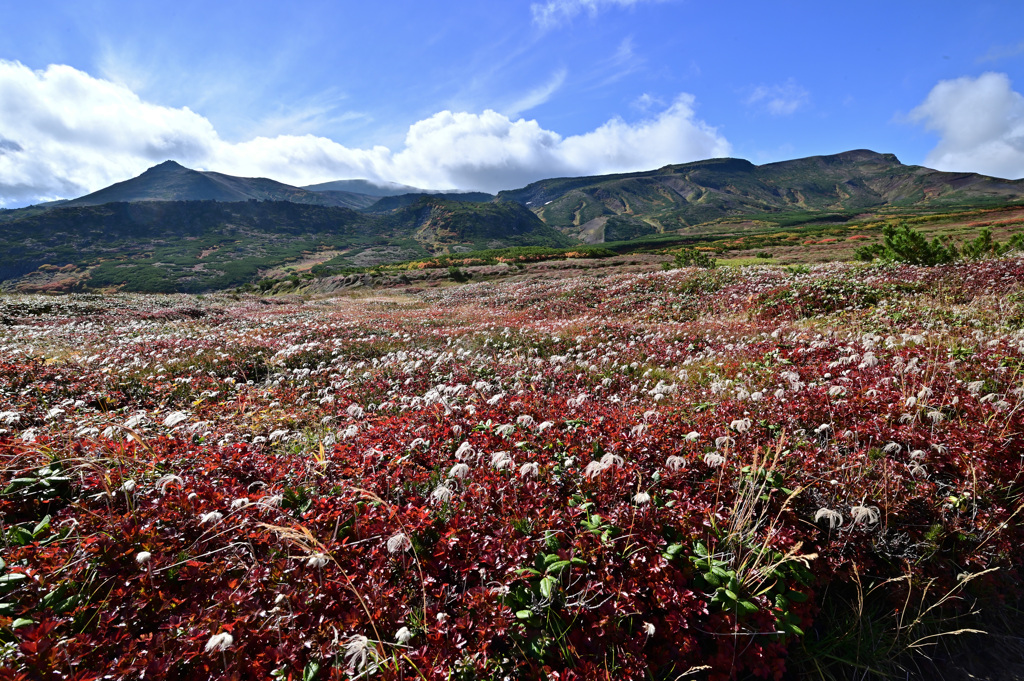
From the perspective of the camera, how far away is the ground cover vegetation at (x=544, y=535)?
2420mm

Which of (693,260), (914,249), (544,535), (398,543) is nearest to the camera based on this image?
(398,543)

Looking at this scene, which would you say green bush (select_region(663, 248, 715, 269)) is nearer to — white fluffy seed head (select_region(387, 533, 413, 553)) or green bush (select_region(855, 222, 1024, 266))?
green bush (select_region(855, 222, 1024, 266))

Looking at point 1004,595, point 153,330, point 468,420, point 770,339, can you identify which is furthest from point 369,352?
point 153,330

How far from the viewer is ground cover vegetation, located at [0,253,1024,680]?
2420 millimetres

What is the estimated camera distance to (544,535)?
10.3 ft

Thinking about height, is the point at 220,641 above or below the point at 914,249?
below

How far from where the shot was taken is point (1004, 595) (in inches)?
127

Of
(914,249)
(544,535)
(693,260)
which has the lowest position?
(544,535)

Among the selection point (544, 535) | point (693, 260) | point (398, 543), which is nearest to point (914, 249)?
point (693, 260)

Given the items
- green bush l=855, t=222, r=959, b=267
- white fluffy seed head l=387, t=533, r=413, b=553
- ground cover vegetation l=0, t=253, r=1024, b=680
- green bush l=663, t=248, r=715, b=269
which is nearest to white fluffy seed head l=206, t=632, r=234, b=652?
ground cover vegetation l=0, t=253, r=1024, b=680

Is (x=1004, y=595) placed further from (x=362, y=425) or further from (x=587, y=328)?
(x=587, y=328)

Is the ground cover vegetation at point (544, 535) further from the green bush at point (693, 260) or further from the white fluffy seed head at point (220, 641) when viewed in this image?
the green bush at point (693, 260)

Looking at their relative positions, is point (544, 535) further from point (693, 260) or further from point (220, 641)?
point (693, 260)

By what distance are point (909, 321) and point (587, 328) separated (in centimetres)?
827
